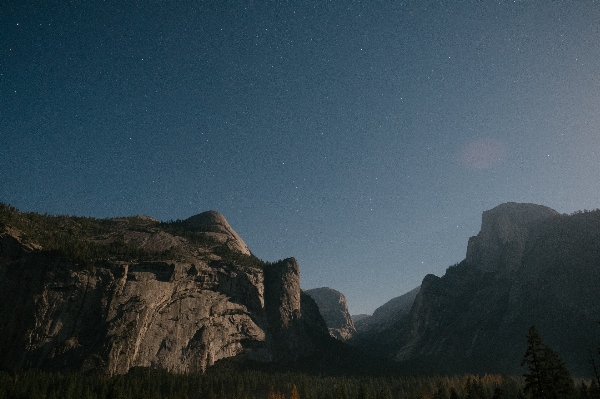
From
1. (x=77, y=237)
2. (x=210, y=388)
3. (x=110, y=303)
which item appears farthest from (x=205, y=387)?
(x=77, y=237)

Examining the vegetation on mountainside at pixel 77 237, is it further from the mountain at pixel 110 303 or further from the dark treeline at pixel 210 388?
the dark treeline at pixel 210 388

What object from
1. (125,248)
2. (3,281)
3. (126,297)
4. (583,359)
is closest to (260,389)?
(126,297)

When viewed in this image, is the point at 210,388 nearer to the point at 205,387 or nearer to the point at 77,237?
the point at 205,387

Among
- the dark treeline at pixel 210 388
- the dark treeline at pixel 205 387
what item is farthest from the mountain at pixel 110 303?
the dark treeline at pixel 205 387

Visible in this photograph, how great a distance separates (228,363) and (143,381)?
56261mm

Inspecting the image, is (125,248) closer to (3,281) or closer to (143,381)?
(3,281)

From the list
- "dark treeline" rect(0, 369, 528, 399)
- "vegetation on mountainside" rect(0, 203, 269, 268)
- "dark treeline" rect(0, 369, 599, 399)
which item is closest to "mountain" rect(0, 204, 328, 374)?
"vegetation on mountainside" rect(0, 203, 269, 268)

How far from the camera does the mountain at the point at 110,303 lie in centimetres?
12912

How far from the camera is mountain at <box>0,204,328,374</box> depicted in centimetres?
12912

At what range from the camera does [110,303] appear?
142 m

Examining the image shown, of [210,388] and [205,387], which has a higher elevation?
[205,387]

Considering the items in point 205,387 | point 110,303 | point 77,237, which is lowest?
point 205,387

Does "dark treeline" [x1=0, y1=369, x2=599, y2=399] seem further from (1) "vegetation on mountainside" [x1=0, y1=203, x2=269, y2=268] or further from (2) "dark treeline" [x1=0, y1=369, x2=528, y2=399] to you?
(1) "vegetation on mountainside" [x1=0, y1=203, x2=269, y2=268]

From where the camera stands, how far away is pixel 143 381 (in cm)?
11612
